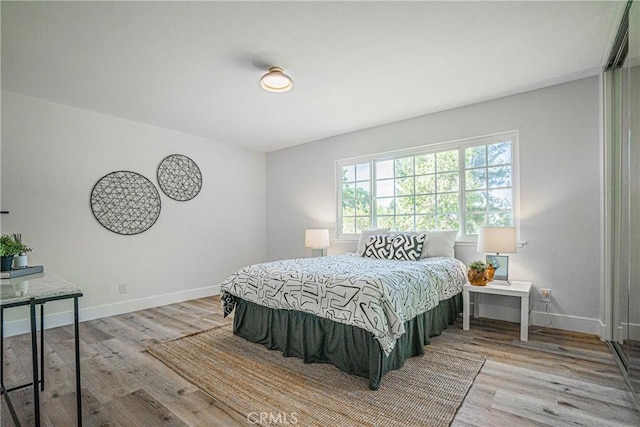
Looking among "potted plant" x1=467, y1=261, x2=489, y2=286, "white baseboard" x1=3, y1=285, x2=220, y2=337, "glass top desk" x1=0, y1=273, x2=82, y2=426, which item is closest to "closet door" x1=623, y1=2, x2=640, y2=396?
"potted plant" x1=467, y1=261, x2=489, y2=286

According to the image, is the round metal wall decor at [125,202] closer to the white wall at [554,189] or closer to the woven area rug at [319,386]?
the woven area rug at [319,386]

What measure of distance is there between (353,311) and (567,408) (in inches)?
50.1

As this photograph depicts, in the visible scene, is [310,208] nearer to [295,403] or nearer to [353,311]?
[353,311]

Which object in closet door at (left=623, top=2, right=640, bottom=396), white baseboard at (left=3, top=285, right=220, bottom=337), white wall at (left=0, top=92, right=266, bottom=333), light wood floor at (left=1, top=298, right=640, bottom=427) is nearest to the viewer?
light wood floor at (left=1, top=298, right=640, bottom=427)

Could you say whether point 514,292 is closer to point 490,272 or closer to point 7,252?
point 490,272

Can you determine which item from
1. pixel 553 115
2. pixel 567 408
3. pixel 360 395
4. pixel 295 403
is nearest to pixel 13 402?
pixel 295 403

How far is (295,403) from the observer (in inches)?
73.2

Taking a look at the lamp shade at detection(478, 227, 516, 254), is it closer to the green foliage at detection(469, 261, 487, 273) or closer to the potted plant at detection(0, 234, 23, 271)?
the green foliage at detection(469, 261, 487, 273)

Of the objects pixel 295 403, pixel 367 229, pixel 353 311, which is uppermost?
pixel 367 229

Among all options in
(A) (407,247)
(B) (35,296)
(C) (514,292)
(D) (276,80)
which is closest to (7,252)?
(B) (35,296)

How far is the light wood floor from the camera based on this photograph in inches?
67.5

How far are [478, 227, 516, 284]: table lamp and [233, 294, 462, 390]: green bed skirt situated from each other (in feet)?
2.06

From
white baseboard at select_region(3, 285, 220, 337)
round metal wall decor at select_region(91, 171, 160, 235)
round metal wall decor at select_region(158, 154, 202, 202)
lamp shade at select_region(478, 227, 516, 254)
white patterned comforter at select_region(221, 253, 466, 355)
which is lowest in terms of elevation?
white baseboard at select_region(3, 285, 220, 337)

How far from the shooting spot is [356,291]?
84.4 inches
